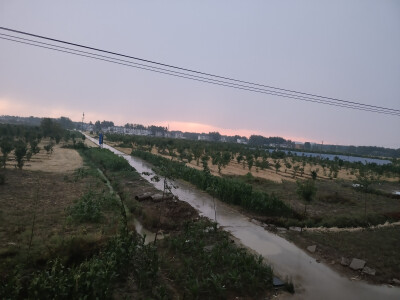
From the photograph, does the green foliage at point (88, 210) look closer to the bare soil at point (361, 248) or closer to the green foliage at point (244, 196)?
the green foliage at point (244, 196)

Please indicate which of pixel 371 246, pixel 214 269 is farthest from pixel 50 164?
pixel 371 246

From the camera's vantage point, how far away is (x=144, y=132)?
568ft

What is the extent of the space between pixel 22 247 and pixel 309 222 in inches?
437

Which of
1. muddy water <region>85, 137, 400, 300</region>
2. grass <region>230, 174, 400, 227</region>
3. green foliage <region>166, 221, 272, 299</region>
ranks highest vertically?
grass <region>230, 174, 400, 227</region>

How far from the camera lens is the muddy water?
6660 millimetres

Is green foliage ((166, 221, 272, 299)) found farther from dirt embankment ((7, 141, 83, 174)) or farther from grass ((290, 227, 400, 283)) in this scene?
dirt embankment ((7, 141, 83, 174))

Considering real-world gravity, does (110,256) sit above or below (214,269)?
above

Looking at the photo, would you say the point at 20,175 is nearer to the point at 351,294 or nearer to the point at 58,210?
the point at 58,210

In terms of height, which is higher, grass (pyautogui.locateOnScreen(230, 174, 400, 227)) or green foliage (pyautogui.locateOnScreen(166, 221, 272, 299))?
grass (pyautogui.locateOnScreen(230, 174, 400, 227))

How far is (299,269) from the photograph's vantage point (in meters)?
7.80

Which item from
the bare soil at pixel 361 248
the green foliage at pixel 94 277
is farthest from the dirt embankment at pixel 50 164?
the bare soil at pixel 361 248

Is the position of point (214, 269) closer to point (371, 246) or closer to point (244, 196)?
point (371, 246)

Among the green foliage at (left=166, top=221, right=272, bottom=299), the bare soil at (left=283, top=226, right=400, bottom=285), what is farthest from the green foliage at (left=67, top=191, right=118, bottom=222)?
the bare soil at (left=283, top=226, right=400, bottom=285)

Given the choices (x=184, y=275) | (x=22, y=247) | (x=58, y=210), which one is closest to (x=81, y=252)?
(x=22, y=247)
